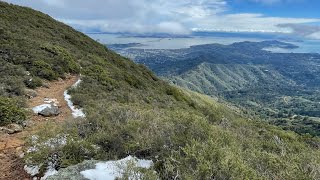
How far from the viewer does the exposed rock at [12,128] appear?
13.2 metres

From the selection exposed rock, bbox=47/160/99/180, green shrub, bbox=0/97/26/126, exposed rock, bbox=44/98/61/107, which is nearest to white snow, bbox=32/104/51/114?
exposed rock, bbox=44/98/61/107

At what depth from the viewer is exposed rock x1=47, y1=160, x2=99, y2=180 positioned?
7.85m

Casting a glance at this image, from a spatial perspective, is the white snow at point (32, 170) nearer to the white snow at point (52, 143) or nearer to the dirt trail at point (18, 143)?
the dirt trail at point (18, 143)

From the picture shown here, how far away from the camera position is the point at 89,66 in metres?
32.8

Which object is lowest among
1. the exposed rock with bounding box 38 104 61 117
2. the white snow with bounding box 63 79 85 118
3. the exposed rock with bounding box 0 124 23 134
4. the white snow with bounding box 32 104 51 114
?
the white snow with bounding box 63 79 85 118

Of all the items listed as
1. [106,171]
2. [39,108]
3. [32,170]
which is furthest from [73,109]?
[106,171]

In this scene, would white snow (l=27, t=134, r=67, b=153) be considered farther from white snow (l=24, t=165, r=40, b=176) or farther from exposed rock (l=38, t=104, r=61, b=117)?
exposed rock (l=38, t=104, r=61, b=117)

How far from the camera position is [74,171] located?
817cm

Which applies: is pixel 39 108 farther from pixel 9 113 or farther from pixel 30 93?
pixel 30 93

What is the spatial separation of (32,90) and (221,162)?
1678 centimetres

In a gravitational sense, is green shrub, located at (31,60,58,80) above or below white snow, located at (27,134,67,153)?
below

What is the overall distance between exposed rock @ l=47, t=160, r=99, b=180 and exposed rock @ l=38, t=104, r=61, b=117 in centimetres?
859

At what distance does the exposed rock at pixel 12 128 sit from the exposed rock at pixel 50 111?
250 centimetres

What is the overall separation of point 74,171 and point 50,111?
9233 millimetres
